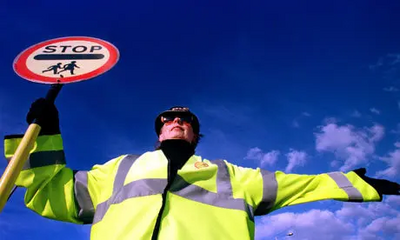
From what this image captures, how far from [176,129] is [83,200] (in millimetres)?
1285

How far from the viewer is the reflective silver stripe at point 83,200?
348 cm

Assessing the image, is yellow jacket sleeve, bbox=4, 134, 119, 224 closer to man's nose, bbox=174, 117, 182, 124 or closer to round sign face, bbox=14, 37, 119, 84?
round sign face, bbox=14, 37, 119, 84

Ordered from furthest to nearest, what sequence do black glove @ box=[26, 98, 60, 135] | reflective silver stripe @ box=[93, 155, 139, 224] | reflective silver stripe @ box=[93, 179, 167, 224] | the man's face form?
the man's face
reflective silver stripe @ box=[93, 155, 139, 224]
reflective silver stripe @ box=[93, 179, 167, 224]
black glove @ box=[26, 98, 60, 135]

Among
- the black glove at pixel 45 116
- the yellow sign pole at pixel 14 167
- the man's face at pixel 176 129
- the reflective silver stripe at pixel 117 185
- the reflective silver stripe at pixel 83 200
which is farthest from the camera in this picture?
the man's face at pixel 176 129

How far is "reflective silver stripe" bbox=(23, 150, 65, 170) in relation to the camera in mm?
3328

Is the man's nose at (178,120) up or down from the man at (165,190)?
up

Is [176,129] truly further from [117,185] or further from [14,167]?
[14,167]

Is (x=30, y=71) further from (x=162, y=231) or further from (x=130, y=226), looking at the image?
(x=162, y=231)

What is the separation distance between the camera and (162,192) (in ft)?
10.3

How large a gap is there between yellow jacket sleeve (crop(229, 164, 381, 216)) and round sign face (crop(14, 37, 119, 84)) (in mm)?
1700

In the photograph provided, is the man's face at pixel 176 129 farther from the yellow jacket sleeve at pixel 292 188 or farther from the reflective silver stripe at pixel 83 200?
the reflective silver stripe at pixel 83 200

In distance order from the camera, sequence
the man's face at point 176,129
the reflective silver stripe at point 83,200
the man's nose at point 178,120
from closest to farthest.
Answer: the reflective silver stripe at point 83,200, the man's face at point 176,129, the man's nose at point 178,120

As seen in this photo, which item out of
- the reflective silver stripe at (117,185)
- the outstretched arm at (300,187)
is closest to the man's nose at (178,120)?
the reflective silver stripe at (117,185)

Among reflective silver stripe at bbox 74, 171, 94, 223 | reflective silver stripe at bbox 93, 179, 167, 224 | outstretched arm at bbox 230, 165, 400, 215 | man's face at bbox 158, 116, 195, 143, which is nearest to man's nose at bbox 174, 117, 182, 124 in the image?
man's face at bbox 158, 116, 195, 143
